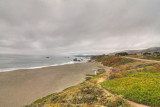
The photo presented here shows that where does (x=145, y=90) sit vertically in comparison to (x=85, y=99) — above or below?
above

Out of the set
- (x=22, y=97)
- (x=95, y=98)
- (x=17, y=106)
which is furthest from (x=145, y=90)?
(x=22, y=97)

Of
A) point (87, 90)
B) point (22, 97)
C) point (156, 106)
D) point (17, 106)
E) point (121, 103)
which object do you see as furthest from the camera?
point (22, 97)

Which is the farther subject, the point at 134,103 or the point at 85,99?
the point at 85,99

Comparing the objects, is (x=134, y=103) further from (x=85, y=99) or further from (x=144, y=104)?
(x=85, y=99)

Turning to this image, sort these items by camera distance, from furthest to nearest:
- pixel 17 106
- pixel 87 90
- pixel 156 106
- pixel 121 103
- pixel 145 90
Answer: pixel 17 106, pixel 87 90, pixel 145 90, pixel 121 103, pixel 156 106

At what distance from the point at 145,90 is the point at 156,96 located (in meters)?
0.94

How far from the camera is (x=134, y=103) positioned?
529 centimetres

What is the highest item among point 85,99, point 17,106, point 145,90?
point 145,90

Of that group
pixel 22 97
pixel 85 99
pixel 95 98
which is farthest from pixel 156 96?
pixel 22 97

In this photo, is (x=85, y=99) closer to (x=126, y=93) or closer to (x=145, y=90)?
(x=126, y=93)

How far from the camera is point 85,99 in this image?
6.34 metres

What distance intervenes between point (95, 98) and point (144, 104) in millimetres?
3505

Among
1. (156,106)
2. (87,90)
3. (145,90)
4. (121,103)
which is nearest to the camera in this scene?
(156,106)

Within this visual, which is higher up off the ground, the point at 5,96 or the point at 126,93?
the point at 126,93
